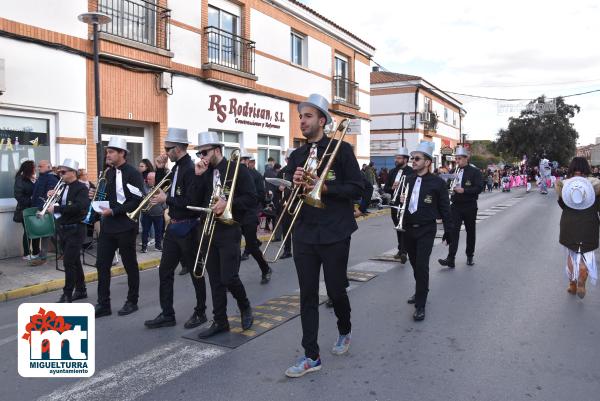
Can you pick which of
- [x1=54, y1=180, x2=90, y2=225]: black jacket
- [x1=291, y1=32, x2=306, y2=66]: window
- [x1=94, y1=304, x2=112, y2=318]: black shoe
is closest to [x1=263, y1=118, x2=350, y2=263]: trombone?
[x1=94, y1=304, x2=112, y2=318]: black shoe

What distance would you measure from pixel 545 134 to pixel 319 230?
4896 cm

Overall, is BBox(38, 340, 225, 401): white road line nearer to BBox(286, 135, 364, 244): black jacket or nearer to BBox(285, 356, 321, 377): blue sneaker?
BBox(285, 356, 321, 377): blue sneaker

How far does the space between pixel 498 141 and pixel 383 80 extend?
20.3 m

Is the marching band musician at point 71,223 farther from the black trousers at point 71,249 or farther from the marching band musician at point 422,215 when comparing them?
the marching band musician at point 422,215

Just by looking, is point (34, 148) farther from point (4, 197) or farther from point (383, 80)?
point (383, 80)

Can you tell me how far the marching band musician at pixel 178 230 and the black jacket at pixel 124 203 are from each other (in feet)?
1.56

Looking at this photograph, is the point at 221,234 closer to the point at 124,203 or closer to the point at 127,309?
the point at 124,203

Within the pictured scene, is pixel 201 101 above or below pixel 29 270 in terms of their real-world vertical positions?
above

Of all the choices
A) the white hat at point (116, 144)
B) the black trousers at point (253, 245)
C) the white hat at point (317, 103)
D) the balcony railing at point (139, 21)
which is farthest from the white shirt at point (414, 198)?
the balcony railing at point (139, 21)

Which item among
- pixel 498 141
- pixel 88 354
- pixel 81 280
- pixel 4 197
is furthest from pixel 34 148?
pixel 498 141

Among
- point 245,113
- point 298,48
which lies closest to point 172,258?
point 245,113

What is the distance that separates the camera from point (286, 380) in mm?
3842

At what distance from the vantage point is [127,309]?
5691mm

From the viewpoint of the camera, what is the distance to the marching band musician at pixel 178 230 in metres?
4.99
